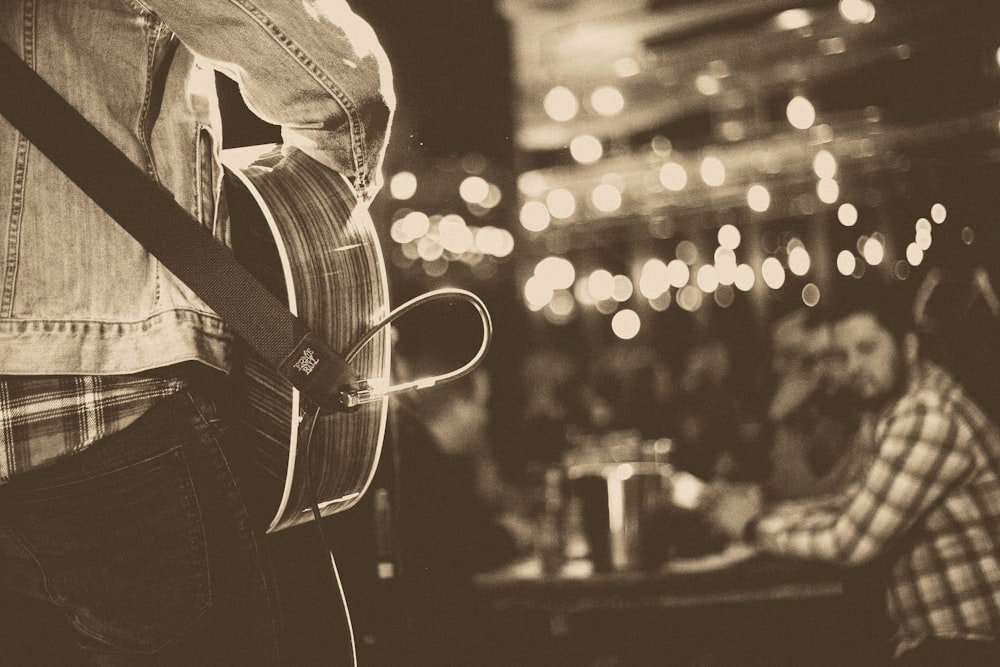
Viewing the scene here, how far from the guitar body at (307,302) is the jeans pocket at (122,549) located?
15 centimetres

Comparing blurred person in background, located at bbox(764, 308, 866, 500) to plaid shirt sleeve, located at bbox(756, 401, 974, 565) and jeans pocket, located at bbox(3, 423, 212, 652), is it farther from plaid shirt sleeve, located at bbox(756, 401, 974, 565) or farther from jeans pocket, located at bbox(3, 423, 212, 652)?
jeans pocket, located at bbox(3, 423, 212, 652)

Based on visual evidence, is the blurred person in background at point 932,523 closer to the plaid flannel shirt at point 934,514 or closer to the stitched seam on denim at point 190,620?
the plaid flannel shirt at point 934,514

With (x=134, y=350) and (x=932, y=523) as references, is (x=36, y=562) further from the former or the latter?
(x=932, y=523)

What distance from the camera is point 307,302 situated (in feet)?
3.85

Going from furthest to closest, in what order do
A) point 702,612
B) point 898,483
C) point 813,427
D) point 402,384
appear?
point 813,427, point 702,612, point 898,483, point 402,384

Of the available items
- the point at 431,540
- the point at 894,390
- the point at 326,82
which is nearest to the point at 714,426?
the point at 894,390

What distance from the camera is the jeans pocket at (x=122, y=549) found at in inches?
39.9

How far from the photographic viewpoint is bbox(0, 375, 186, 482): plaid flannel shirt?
0.98 m

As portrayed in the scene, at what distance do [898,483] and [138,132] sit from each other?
6.88ft

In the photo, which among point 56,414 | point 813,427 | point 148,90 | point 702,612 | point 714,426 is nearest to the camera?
point 56,414

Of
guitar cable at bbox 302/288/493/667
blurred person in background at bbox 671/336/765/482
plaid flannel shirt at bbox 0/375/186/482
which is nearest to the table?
guitar cable at bbox 302/288/493/667

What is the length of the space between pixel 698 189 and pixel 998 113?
3.14 meters

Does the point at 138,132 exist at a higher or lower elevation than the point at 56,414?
higher

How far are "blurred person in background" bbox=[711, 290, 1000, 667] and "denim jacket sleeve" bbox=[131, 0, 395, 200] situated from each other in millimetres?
1810
